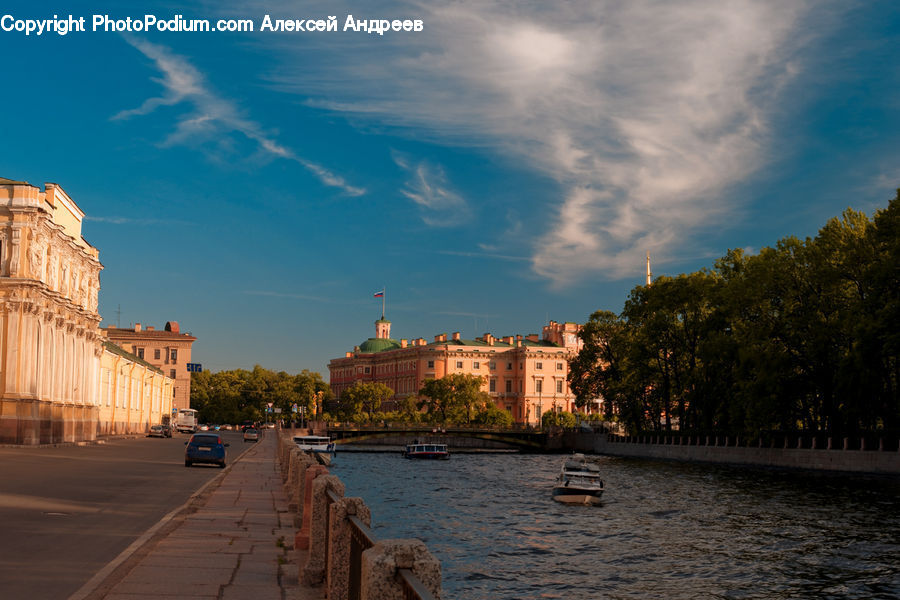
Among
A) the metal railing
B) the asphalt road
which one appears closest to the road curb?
the asphalt road

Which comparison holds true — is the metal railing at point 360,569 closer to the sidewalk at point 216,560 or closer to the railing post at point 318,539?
the railing post at point 318,539

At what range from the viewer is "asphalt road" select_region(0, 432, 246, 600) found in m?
13.3

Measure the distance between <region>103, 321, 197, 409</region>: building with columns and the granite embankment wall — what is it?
273 ft

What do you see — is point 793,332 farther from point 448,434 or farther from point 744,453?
point 448,434

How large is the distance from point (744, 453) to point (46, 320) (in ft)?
185

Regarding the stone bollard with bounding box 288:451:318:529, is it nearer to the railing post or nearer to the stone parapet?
the stone parapet

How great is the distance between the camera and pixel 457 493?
5497 centimetres

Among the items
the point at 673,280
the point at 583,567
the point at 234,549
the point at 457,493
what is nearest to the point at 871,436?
the point at 457,493

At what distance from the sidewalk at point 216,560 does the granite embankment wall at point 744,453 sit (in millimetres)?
47930

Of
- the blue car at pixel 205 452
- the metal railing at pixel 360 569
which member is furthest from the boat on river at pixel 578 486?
the metal railing at pixel 360 569

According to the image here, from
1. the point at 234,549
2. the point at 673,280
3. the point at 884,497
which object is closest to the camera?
the point at 234,549

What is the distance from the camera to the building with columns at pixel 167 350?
175m

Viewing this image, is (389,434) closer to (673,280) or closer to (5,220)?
(673,280)

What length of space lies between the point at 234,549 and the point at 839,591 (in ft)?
51.1
